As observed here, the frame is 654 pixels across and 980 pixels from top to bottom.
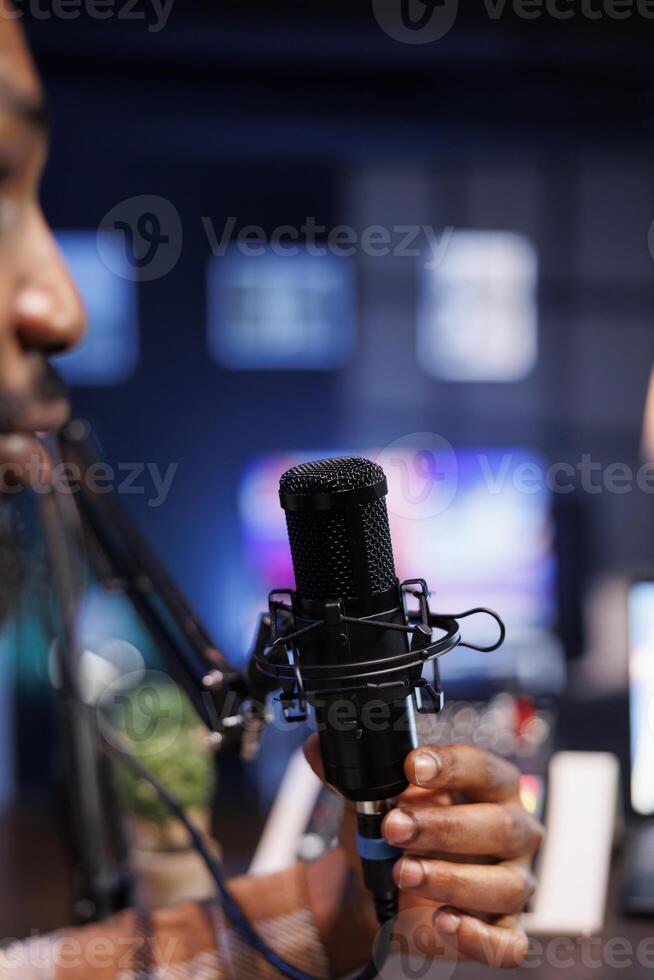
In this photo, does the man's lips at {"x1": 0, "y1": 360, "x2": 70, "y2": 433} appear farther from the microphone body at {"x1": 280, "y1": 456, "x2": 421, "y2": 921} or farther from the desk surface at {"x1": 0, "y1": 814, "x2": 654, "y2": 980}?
the desk surface at {"x1": 0, "y1": 814, "x2": 654, "y2": 980}

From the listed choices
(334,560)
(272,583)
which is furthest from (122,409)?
(334,560)

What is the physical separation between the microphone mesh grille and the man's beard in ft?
2.19

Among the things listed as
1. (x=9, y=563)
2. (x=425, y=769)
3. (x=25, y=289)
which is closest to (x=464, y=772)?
(x=425, y=769)

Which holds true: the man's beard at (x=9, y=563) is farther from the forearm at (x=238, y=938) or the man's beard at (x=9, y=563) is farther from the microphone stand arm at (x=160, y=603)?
the forearm at (x=238, y=938)

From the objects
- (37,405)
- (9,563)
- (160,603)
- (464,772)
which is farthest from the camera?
(9,563)

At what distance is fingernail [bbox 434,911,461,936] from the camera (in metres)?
0.60

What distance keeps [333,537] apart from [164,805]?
3.03 ft

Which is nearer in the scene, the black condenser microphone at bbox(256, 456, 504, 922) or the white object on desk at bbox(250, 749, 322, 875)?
the black condenser microphone at bbox(256, 456, 504, 922)

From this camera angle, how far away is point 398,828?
54 centimetres

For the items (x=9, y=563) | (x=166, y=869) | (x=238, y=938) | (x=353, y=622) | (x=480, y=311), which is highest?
(x=480, y=311)

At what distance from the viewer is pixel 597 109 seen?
120 inches

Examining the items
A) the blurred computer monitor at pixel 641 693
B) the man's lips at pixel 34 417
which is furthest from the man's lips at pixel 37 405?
the blurred computer monitor at pixel 641 693

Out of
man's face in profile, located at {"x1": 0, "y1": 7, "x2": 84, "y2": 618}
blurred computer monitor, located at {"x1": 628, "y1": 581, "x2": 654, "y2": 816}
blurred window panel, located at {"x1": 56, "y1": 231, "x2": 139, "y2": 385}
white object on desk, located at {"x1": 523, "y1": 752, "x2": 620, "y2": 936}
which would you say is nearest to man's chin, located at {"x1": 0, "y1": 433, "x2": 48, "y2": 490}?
man's face in profile, located at {"x1": 0, "y1": 7, "x2": 84, "y2": 618}

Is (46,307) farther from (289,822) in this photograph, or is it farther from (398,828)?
(289,822)
